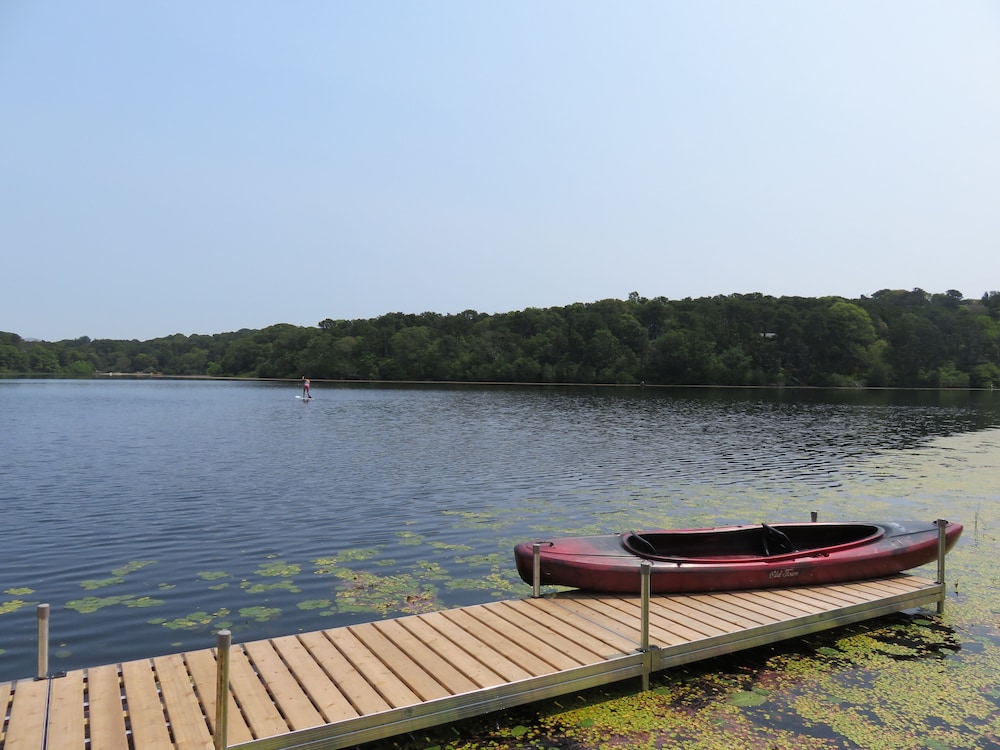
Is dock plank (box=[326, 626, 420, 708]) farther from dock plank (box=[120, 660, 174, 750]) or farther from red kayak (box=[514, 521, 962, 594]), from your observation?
red kayak (box=[514, 521, 962, 594])

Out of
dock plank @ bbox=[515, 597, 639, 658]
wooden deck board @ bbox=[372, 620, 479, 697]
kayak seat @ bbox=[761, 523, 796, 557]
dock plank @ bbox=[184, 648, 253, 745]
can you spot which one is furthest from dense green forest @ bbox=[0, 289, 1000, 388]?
dock plank @ bbox=[184, 648, 253, 745]

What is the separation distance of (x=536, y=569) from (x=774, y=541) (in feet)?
13.2

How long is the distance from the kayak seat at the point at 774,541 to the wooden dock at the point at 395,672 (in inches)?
51.6

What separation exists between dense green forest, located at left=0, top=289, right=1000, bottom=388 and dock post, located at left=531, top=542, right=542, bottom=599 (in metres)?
109

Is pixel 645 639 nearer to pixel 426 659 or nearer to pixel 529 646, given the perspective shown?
pixel 529 646

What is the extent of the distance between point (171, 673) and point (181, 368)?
181m

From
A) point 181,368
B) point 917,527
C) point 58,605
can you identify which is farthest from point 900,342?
point 181,368

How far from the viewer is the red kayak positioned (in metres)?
8.39

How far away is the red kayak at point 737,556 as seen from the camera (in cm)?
839

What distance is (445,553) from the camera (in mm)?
12547

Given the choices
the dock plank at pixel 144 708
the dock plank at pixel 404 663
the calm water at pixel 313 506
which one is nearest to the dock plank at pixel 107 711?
the dock plank at pixel 144 708

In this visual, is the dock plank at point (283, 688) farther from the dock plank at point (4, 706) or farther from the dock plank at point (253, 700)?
the dock plank at point (4, 706)

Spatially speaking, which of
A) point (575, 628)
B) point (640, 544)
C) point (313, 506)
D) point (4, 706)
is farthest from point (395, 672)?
point (313, 506)

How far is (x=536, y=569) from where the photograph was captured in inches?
A: 330
